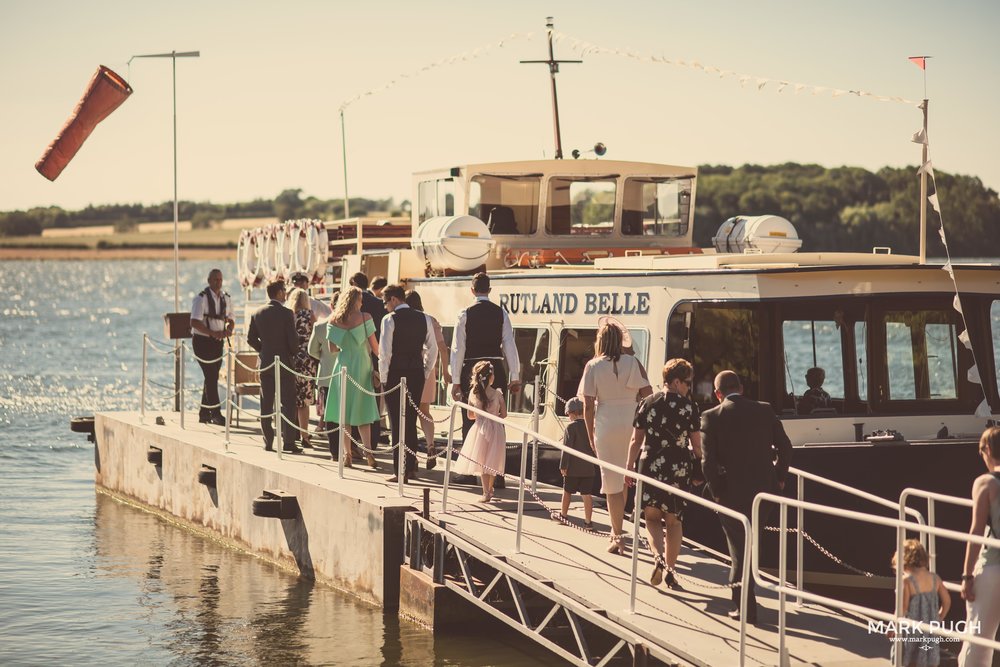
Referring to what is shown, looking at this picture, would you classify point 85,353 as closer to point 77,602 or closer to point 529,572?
point 77,602

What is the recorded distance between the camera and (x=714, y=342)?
11.6 metres

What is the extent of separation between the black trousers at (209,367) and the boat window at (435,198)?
287cm

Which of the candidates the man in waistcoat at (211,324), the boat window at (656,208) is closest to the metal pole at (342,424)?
the man in waistcoat at (211,324)

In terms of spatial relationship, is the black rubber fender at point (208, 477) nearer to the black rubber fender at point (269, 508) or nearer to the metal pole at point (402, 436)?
the black rubber fender at point (269, 508)

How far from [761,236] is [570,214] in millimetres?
2424

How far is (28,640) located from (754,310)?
6.81 metres

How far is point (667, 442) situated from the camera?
9375mm

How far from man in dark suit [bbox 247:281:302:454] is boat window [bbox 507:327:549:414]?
237cm

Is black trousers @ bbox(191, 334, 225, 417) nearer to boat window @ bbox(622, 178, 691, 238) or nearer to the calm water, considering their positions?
the calm water

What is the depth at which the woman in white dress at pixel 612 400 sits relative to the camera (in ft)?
33.4

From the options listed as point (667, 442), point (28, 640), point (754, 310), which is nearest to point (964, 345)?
point (754, 310)

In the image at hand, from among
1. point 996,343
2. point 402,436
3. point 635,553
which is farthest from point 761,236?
point 996,343

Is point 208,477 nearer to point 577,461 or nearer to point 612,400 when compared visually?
point 577,461

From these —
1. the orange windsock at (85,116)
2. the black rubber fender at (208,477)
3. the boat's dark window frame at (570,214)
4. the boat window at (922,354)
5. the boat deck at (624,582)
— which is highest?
the orange windsock at (85,116)
